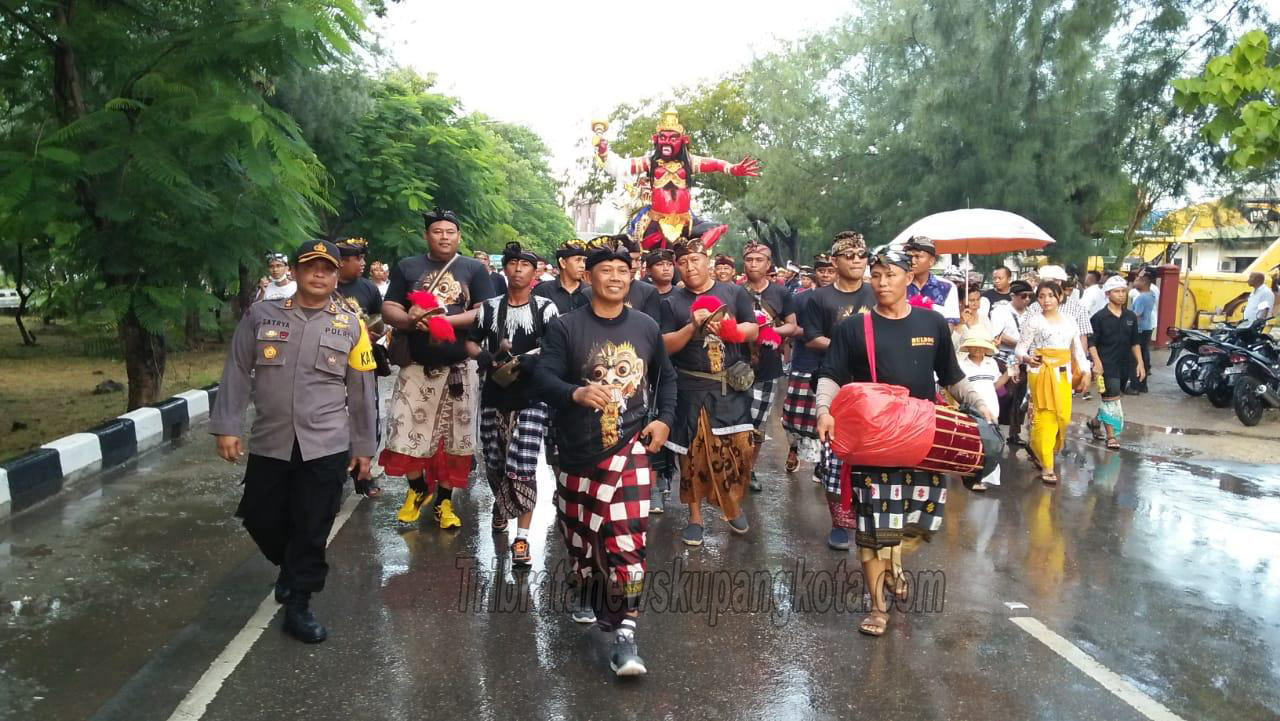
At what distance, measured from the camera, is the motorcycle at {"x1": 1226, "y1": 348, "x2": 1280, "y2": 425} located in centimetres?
1229

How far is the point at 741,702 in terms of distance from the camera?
428cm

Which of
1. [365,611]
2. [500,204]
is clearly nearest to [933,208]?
[500,204]

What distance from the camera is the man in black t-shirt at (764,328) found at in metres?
7.34

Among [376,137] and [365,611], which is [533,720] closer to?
[365,611]

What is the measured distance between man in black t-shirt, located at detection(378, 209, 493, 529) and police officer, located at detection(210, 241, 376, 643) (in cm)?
162

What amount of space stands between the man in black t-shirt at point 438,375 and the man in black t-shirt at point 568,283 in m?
0.44

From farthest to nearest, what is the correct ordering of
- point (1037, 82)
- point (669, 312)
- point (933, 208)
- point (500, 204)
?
point (500, 204)
point (933, 208)
point (1037, 82)
point (669, 312)

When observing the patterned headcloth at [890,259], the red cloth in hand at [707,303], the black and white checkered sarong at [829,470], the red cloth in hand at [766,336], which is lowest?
the black and white checkered sarong at [829,470]

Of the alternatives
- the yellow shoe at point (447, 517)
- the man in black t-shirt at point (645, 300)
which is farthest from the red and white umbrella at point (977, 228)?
the yellow shoe at point (447, 517)

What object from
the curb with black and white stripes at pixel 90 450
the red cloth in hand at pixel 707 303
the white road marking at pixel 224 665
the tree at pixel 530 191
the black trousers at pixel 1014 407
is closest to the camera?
the white road marking at pixel 224 665

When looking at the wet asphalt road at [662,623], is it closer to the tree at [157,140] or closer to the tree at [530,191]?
the tree at [157,140]

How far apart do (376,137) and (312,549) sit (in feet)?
55.9

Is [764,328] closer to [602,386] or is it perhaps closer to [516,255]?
[516,255]

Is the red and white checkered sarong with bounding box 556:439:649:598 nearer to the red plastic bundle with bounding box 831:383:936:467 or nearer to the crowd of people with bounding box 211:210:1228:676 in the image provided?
the crowd of people with bounding box 211:210:1228:676
